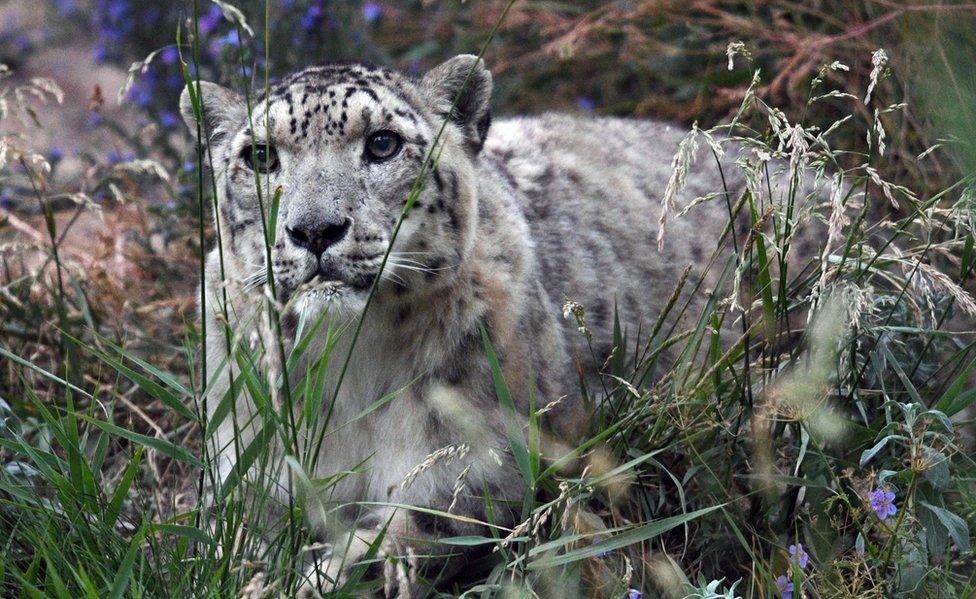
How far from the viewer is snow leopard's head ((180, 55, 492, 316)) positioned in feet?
11.7

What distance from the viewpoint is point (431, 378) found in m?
4.07

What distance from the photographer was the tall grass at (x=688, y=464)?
10.7 feet

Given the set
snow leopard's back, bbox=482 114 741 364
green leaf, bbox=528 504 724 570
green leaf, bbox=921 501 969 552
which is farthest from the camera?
snow leopard's back, bbox=482 114 741 364

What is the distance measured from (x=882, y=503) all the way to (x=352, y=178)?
74.1 inches

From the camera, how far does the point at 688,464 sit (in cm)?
410

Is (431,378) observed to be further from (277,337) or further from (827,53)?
(827,53)

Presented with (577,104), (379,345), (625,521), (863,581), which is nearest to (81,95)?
(577,104)

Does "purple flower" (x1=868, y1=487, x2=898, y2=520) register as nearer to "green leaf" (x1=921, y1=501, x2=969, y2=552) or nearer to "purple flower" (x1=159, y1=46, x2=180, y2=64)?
"green leaf" (x1=921, y1=501, x2=969, y2=552)

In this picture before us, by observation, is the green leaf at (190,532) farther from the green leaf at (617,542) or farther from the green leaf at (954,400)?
the green leaf at (954,400)

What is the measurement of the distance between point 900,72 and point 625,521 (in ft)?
11.4

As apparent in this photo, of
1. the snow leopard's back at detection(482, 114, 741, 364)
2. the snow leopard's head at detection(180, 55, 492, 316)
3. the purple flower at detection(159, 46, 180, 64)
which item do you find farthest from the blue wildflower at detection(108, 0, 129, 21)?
the snow leopard's head at detection(180, 55, 492, 316)

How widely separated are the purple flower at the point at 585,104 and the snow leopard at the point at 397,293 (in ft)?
10.1

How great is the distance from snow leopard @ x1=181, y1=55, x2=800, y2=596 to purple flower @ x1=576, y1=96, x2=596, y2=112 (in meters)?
3.07

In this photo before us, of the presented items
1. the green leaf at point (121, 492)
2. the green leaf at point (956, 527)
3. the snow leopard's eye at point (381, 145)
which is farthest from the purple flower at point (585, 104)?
the green leaf at point (121, 492)
